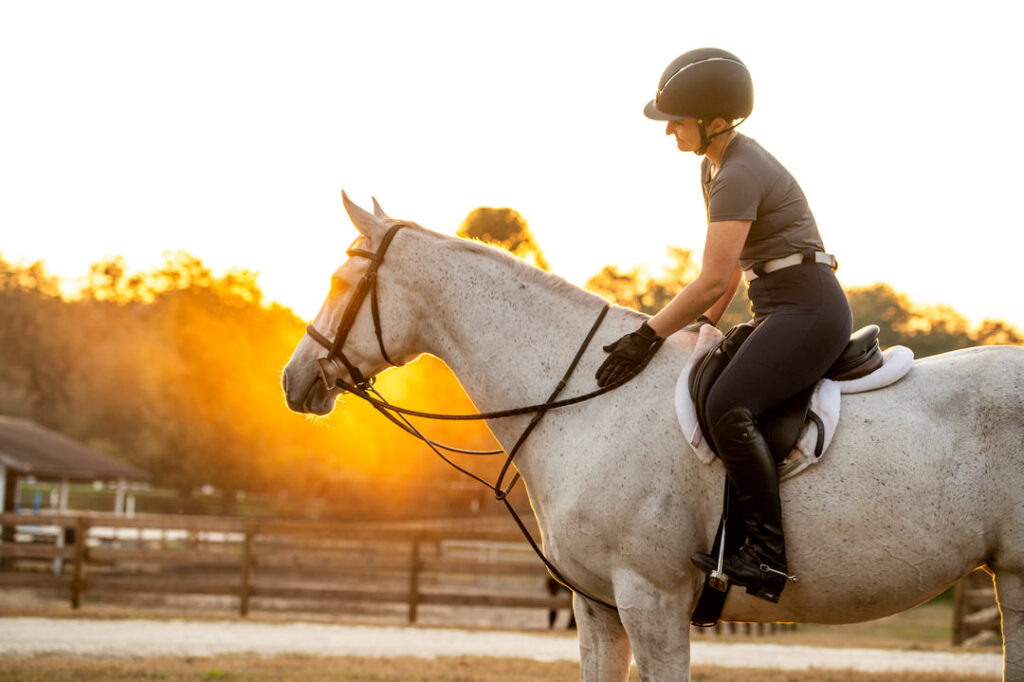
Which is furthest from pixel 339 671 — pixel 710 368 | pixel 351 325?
pixel 710 368

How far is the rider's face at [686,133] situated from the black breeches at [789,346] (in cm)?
69

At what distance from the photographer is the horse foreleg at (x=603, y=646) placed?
442 centimetres

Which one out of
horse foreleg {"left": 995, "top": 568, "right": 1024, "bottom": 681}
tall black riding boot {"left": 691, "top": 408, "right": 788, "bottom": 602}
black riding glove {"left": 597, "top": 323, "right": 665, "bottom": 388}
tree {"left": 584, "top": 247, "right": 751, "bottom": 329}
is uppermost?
tree {"left": 584, "top": 247, "right": 751, "bottom": 329}

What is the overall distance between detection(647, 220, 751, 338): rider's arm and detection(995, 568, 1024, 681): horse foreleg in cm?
157

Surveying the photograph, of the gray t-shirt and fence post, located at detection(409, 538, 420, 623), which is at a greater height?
the gray t-shirt

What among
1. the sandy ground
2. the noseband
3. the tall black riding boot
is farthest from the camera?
the sandy ground

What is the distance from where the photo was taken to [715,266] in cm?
410

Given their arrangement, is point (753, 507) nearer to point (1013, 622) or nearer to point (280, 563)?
point (1013, 622)

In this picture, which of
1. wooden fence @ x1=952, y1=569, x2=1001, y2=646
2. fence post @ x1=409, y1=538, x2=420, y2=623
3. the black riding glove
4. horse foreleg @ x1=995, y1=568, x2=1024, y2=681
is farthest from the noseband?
wooden fence @ x1=952, y1=569, x2=1001, y2=646

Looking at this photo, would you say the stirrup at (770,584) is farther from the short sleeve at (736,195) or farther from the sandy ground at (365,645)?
the sandy ground at (365,645)

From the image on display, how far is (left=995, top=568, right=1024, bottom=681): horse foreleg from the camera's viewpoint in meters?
3.89

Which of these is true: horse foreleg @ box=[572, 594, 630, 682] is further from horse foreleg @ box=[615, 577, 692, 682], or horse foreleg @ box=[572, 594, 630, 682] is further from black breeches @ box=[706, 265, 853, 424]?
black breeches @ box=[706, 265, 853, 424]

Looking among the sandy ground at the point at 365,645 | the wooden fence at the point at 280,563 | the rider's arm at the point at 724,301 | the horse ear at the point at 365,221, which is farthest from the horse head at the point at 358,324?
the wooden fence at the point at 280,563

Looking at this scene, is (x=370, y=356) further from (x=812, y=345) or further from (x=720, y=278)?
(x=812, y=345)
